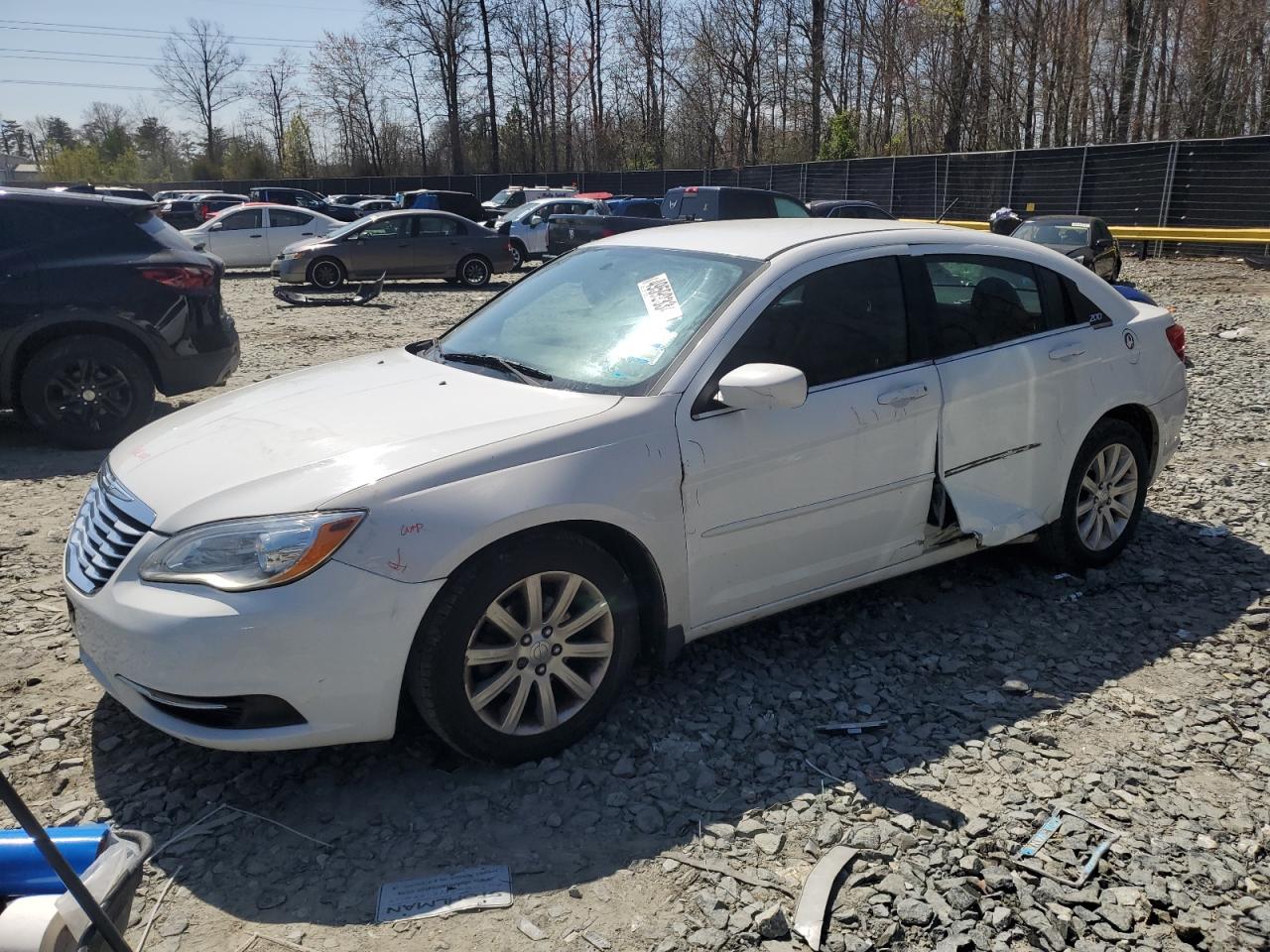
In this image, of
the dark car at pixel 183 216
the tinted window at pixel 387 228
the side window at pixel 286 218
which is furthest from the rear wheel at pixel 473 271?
the dark car at pixel 183 216

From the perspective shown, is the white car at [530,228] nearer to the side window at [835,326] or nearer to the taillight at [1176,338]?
the taillight at [1176,338]

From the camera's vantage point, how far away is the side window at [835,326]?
12.0 feet

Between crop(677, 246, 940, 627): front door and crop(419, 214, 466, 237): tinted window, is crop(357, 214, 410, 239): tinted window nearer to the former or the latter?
crop(419, 214, 466, 237): tinted window

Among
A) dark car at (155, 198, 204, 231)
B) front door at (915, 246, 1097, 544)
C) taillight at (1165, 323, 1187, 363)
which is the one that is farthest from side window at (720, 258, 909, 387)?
dark car at (155, 198, 204, 231)

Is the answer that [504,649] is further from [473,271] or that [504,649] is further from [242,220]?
[242,220]

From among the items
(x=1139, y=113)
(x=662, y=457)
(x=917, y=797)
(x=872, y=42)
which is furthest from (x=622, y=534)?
(x=872, y=42)

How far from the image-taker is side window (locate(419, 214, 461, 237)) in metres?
19.5

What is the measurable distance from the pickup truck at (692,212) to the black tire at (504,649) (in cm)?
1509

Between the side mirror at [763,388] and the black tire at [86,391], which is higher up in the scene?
the side mirror at [763,388]

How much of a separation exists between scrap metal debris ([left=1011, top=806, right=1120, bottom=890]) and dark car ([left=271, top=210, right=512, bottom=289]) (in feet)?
58.4

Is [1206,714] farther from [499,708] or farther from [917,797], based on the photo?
[499,708]

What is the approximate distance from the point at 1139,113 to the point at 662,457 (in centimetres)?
3762

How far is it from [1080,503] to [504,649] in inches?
120

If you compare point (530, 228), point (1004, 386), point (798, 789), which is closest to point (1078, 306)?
point (1004, 386)
